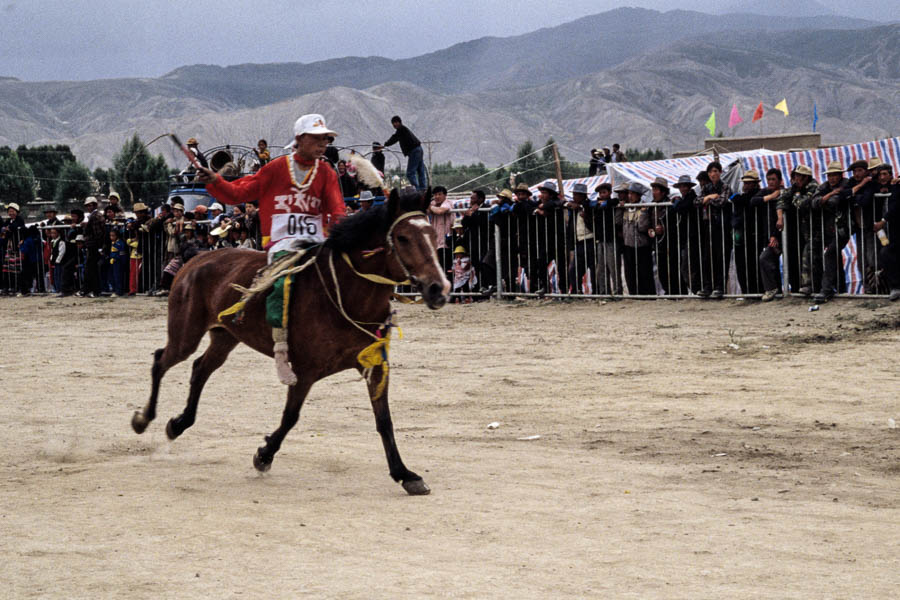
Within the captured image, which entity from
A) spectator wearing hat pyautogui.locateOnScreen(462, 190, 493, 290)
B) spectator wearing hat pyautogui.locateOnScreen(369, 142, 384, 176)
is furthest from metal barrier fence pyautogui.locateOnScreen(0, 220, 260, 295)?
spectator wearing hat pyautogui.locateOnScreen(462, 190, 493, 290)

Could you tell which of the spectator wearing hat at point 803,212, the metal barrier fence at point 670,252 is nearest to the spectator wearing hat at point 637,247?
the metal barrier fence at point 670,252

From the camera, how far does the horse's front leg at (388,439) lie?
23.0 ft

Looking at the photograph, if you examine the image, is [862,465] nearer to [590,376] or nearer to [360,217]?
[360,217]

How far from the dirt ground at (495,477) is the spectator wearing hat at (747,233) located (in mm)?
2371

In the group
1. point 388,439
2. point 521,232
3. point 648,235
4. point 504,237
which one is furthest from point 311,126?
point 504,237

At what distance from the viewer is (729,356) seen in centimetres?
1268

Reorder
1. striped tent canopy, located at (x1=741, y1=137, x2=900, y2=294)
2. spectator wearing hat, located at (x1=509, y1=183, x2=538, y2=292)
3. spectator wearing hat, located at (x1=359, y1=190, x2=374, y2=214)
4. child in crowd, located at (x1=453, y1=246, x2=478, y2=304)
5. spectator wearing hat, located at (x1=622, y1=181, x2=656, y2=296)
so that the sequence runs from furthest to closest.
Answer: child in crowd, located at (x1=453, y1=246, x2=478, y2=304) < striped tent canopy, located at (x1=741, y1=137, x2=900, y2=294) < spectator wearing hat, located at (x1=509, y1=183, x2=538, y2=292) < spectator wearing hat, located at (x1=359, y1=190, x2=374, y2=214) < spectator wearing hat, located at (x1=622, y1=181, x2=656, y2=296)

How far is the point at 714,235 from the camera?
17.2 metres

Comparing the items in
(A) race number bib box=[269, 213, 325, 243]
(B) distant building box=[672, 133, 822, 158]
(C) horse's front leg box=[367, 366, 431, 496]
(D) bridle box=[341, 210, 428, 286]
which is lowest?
(C) horse's front leg box=[367, 366, 431, 496]

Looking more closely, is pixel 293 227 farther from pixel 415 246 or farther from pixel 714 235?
pixel 714 235

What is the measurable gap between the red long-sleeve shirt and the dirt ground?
1846 mm

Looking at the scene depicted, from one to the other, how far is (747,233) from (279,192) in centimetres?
1043

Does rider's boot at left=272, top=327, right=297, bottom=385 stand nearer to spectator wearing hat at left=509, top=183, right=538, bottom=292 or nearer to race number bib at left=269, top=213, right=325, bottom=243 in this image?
race number bib at left=269, top=213, right=325, bottom=243

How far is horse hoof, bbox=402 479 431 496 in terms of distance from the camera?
22.9 ft
